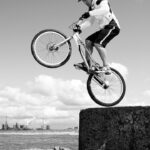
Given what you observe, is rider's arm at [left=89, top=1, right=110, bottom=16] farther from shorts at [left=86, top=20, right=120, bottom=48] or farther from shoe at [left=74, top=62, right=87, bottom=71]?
shoe at [left=74, top=62, right=87, bottom=71]

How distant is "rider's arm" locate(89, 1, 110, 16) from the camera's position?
8.09m

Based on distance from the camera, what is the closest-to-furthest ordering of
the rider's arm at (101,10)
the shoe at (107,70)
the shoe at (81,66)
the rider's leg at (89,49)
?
the rider's arm at (101,10) → the shoe at (81,66) → the rider's leg at (89,49) → the shoe at (107,70)

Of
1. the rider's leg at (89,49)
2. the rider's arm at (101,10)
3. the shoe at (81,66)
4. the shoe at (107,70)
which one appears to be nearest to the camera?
the rider's arm at (101,10)

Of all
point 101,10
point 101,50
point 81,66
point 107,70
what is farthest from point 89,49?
point 101,10

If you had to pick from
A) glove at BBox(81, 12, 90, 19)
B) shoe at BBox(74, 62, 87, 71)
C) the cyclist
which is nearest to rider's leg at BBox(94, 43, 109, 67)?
the cyclist

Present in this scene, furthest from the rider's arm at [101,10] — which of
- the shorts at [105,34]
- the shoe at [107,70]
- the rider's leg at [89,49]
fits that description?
the shoe at [107,70]

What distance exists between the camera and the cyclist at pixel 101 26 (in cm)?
818

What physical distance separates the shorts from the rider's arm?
36cm

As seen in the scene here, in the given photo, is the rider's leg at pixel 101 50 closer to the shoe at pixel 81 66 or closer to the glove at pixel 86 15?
the shoe at pixel 81 66

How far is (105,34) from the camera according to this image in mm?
8477

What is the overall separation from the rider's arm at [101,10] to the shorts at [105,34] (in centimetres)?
36

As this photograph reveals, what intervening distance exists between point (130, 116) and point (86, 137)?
3.25ft

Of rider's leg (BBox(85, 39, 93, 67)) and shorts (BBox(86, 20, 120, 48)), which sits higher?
shorts (BBox(86, 20, 120, 48))

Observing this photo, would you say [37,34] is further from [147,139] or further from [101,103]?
[147,139]
